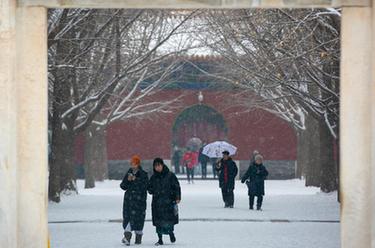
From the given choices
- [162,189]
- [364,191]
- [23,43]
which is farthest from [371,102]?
[162,189]

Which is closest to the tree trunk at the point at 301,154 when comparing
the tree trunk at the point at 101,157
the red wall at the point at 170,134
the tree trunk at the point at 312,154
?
the red wall at the point at 170,134

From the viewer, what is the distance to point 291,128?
2186 inches

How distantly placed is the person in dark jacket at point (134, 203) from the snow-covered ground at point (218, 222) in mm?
306

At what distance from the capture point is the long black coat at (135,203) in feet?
68.6

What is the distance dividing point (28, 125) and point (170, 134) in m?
41.1

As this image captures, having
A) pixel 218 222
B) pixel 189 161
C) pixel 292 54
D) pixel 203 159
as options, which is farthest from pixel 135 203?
pixel 203 159

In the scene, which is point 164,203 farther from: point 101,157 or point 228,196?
point 101,157

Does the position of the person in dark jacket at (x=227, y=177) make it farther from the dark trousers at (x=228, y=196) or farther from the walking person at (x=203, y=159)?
the walking person at (x=203, y=159)

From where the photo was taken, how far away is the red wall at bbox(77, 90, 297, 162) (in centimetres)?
5484

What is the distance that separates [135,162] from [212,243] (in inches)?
79.0

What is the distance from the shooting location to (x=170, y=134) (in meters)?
55.0

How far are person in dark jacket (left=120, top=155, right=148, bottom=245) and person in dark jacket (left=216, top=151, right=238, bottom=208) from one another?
10.8 metres

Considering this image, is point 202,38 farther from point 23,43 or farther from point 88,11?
point 23,43

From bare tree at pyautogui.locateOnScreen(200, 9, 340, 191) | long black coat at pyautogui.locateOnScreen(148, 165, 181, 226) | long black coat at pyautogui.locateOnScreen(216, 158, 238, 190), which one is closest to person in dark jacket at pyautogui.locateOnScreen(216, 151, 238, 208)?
long black coat at pyautogui.locateOnScreen(216, 158, 238, 190)
